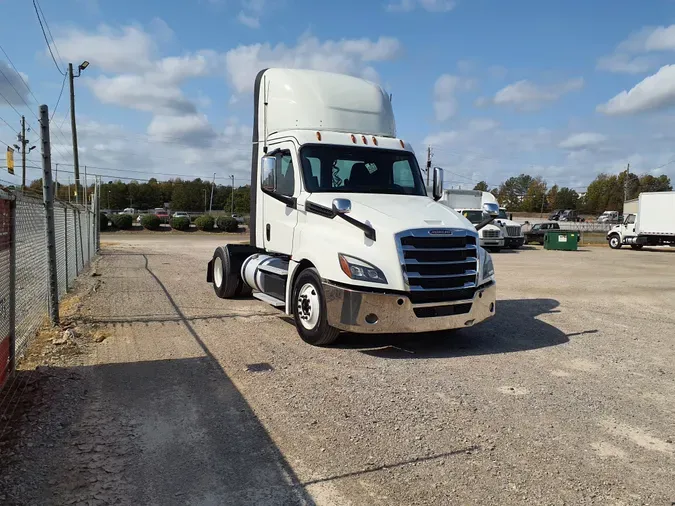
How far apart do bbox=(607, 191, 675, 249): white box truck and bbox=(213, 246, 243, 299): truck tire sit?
29.4 metres

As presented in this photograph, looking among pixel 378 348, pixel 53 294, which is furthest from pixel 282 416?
pixel 53 294

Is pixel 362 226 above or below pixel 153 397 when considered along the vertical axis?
above

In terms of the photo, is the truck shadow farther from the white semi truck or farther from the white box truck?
the white box truck

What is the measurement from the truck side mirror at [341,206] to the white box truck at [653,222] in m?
30.4

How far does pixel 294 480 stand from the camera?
3.38m

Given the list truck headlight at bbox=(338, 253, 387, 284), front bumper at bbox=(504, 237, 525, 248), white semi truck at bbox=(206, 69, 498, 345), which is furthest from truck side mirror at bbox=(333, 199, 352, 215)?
front bumper at bbox=(504, 237, 525, 248)

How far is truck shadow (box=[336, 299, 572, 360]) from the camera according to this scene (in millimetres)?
6642

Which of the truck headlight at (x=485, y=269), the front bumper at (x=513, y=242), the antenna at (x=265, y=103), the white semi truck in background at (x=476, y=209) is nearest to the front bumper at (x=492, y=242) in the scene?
the white semi truck in background at (x=476, y=209)

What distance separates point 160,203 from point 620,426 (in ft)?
398

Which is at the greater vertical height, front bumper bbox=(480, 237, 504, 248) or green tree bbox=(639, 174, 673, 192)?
green tree bbox=(639, 174, 673, 192)

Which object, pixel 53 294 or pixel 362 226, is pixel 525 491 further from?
pixel 53 294

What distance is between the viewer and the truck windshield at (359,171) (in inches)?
293

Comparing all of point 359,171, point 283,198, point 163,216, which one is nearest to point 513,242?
point 359,171

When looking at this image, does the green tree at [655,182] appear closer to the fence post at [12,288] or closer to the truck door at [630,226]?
the truck door at [630,226]
